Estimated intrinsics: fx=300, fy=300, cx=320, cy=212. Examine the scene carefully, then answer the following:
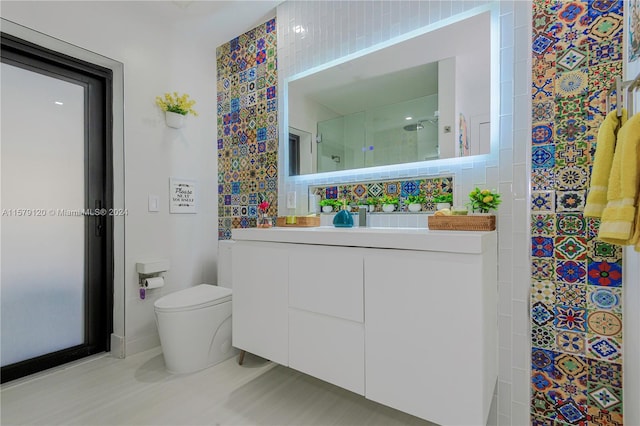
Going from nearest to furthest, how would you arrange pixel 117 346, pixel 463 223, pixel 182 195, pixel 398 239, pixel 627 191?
pixel 627 191
pixel 398 239
pixel 463 223
pixel 117 346
pixel 182 195

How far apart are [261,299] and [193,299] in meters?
0.62

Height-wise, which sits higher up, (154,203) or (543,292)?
(154,203)

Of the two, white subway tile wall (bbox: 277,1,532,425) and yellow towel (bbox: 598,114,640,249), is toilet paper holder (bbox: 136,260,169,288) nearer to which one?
white subway tile wall (bbox: 277,1,532,425)

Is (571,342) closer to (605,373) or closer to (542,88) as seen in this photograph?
(605,373)

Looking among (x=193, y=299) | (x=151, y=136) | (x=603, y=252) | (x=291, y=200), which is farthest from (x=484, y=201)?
(x=151, y=136)

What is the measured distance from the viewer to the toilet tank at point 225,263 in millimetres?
2258

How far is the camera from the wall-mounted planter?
228 centimetres

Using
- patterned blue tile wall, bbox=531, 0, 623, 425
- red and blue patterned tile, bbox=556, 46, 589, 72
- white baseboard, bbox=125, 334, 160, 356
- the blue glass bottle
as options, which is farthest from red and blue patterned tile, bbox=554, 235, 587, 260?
white baseboard, bbox=125, 334, 160, 356

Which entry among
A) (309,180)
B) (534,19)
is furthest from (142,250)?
(534,19)

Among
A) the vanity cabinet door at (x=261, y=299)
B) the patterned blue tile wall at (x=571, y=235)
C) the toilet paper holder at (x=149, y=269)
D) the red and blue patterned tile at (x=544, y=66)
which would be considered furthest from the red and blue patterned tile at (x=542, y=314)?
the toilet paper holder at (x=149, y=269)

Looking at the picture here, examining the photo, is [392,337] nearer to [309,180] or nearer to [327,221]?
[327,221]

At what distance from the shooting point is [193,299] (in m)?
1.86

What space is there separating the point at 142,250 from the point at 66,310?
55 centimetres

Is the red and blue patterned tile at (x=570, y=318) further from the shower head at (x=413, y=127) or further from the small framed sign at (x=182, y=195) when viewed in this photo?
the small framed sign at (x=182, y=195)
